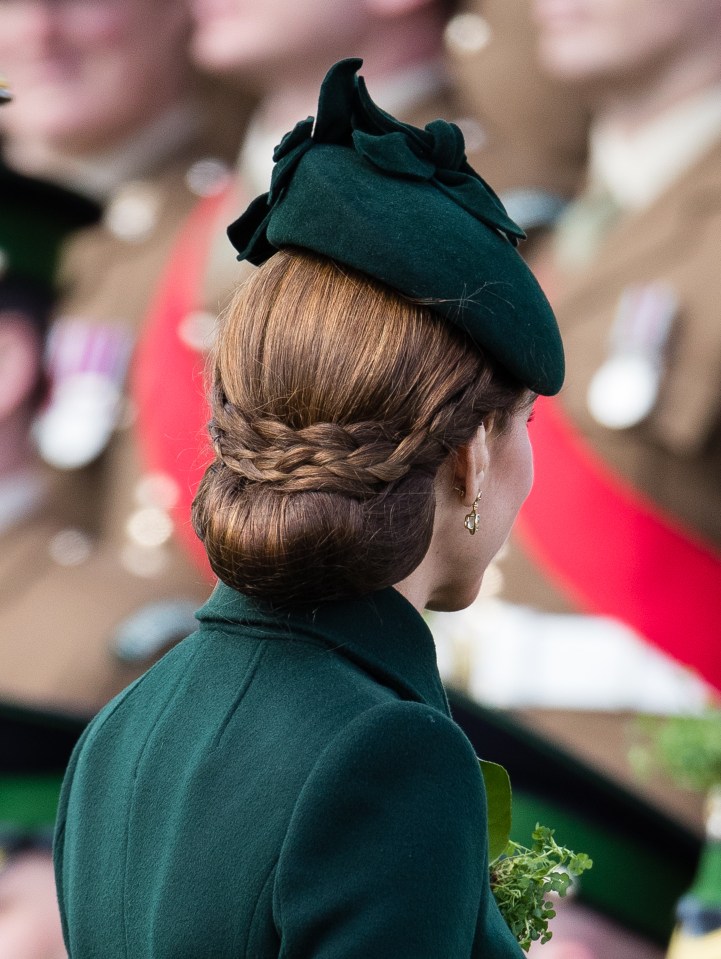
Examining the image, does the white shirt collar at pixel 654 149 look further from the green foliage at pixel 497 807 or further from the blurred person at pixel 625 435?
the green foliage at pixel 497 807

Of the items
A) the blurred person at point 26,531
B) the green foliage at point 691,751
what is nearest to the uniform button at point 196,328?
the blurred person at point 26,531

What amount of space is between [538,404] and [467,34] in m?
0.90

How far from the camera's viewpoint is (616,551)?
264 centimetres

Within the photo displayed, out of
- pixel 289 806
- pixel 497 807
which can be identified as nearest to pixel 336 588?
pixel 289 806

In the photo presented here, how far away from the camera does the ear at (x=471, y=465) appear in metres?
0.87

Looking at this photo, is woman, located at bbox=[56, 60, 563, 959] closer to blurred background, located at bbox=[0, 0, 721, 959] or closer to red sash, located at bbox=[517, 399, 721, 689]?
blurred background, located at bbox=[0, 0, 721, 959]

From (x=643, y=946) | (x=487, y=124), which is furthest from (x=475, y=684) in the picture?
(x=487, y=124)

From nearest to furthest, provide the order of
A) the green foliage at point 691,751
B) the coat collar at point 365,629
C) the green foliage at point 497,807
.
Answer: the coat collar at point 365,629 < the green foliage at point 497,807 < the green foliage at point 691,751

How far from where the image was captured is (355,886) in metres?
0.73

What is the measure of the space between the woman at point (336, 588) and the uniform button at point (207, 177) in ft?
7.31

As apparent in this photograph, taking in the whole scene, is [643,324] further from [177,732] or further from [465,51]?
[177,732]

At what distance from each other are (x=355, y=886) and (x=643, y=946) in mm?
2233

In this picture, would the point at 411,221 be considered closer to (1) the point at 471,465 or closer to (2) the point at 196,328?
(1) the point at 471,465

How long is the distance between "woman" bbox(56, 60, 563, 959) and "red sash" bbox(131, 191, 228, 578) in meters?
2.04
